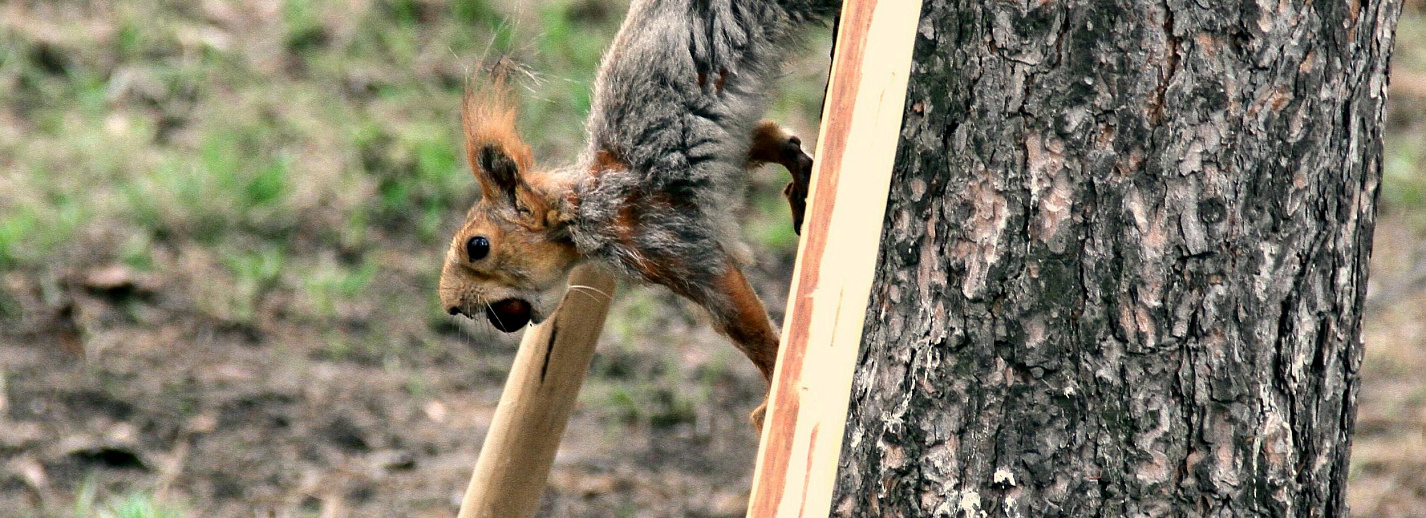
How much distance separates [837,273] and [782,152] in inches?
38.8

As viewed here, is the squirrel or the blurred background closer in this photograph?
the squirrel

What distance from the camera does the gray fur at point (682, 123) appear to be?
2240 millimetres

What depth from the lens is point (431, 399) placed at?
380cm

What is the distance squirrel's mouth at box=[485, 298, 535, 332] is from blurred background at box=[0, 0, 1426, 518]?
0.46m

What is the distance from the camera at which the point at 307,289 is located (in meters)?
4.16

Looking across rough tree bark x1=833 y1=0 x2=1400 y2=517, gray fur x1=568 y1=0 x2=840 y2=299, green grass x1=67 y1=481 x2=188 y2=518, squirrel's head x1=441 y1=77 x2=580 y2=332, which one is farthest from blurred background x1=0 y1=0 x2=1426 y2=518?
rough tree bark x1=833 y1=0 x2=1400 y2=517

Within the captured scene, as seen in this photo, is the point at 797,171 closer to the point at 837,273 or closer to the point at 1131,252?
the point at 1131,252

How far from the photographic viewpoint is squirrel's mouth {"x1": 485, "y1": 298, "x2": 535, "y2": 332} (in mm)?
2484

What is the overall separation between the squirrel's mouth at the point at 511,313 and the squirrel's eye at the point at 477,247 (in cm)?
9

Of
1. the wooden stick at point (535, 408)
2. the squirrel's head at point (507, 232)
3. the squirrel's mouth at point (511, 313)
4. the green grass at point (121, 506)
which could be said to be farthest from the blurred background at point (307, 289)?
the wooden stick at point (535, 408)

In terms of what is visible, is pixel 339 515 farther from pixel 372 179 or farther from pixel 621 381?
pixel 372 179

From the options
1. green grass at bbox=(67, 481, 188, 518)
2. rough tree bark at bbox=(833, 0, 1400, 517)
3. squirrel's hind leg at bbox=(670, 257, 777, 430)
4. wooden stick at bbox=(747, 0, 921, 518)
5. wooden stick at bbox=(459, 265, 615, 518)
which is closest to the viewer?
wooden stick at bbox=(747, 0, 921, 518)

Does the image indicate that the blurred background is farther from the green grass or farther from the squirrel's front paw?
the squirrel's front paw

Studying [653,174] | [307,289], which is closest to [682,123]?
[653,174]
